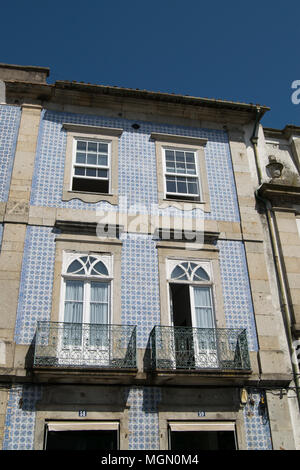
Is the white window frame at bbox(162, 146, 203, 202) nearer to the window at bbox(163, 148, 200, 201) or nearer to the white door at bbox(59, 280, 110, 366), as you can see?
the window at bbox(163, 148, 200, 201)

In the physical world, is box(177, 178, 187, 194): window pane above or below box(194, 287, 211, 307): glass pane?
above

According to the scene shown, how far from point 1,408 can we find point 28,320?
1.44 meters

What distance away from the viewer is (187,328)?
8281mm

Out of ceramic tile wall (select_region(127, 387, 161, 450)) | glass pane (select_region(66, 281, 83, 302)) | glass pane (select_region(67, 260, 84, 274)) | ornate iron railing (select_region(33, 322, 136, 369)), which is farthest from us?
glass pane (select_region(67, 260, 84, 274))

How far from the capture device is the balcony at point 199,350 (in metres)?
7.96

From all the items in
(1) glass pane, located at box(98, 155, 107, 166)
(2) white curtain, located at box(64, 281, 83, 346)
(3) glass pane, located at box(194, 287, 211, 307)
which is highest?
(1) glass pane, located at box(98, 155, 107, 166)

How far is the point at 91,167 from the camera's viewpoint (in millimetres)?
10055

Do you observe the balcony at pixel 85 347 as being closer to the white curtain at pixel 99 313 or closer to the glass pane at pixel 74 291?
the white curtain at pixel 99 313

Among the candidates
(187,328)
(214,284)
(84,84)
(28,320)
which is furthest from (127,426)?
(84,84)

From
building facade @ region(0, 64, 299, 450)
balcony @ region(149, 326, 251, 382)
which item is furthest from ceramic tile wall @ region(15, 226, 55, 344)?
balcony @ region(149, 326, 251, 382)

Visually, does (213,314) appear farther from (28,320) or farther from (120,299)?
(28,320)

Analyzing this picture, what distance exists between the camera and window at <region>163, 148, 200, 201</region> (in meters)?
10.2

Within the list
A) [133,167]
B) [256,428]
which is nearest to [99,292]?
[133,167]

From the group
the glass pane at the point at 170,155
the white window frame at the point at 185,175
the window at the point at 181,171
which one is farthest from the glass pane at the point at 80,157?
the glass pane at the point at 170,155
